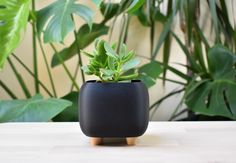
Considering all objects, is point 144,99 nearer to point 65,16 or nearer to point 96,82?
point 96,82

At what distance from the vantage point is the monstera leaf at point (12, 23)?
90 centimetres

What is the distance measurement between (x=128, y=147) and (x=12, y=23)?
530mm

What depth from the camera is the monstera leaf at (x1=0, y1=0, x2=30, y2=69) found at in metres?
0.90

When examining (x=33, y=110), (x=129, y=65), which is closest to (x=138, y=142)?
(x=129, y=65)

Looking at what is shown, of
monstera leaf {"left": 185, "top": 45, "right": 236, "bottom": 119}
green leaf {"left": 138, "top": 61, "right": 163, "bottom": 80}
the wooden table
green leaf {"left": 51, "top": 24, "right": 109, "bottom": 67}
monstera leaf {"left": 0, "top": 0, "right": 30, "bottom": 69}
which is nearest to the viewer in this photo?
the wooden table

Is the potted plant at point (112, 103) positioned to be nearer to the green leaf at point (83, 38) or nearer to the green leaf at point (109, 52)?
the green leaf at point (109, 52)

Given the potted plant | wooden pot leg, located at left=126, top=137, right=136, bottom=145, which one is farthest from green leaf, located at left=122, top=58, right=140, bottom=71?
wooden pot leg, located at left=126, top=137, right=136, bottom=145

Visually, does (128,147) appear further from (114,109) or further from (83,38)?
(83,38)

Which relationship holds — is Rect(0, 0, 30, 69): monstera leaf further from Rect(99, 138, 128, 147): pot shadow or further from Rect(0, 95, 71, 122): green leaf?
Rect(99, 138, 128, 147): pot shadow

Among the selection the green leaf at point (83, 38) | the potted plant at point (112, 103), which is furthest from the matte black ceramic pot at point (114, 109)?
the green leaf at point (83, 38)

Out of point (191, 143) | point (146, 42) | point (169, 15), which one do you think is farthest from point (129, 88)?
point (146, 42)

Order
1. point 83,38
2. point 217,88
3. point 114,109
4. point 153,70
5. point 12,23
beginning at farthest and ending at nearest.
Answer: point 83,38, point 153,70, point 217,88, point 12,23, point 114,109

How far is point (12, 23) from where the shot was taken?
910 mm

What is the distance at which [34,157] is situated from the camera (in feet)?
1.69
